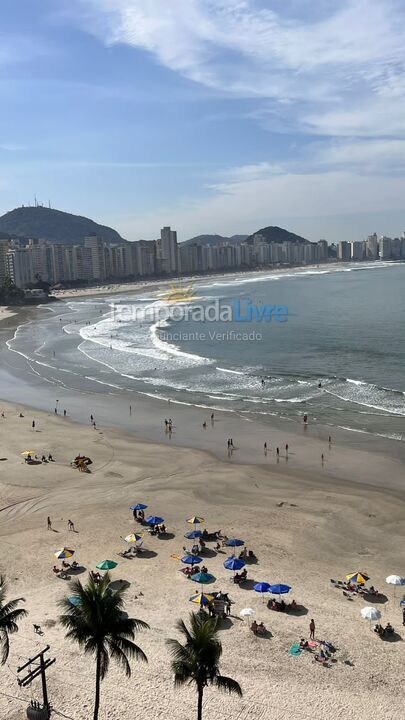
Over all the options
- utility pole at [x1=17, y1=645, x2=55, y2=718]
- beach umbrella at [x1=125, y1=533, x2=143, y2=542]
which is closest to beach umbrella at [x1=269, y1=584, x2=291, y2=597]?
beach umbrella at [x1=125, y1=533, x2=143, y2=542]

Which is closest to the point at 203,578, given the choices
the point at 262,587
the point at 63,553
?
the point at 262,587

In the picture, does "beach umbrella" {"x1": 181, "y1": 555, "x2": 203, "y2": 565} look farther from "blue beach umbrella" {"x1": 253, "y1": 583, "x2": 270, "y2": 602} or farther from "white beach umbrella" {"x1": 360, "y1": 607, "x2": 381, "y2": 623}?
"white beach umbrella" {"x1": 360, "y1": 607, "x2": 381, "y2": 623}

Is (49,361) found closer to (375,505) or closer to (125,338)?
(125,338)

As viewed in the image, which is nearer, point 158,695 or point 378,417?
point 158,695

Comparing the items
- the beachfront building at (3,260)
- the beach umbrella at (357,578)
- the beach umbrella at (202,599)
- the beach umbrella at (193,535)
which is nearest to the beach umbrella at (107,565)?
the beach umbrella at (193,535)

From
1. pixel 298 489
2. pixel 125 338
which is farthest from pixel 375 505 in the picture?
pixel 125 338

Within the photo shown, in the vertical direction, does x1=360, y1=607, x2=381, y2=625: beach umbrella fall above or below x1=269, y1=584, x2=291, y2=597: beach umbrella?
below
